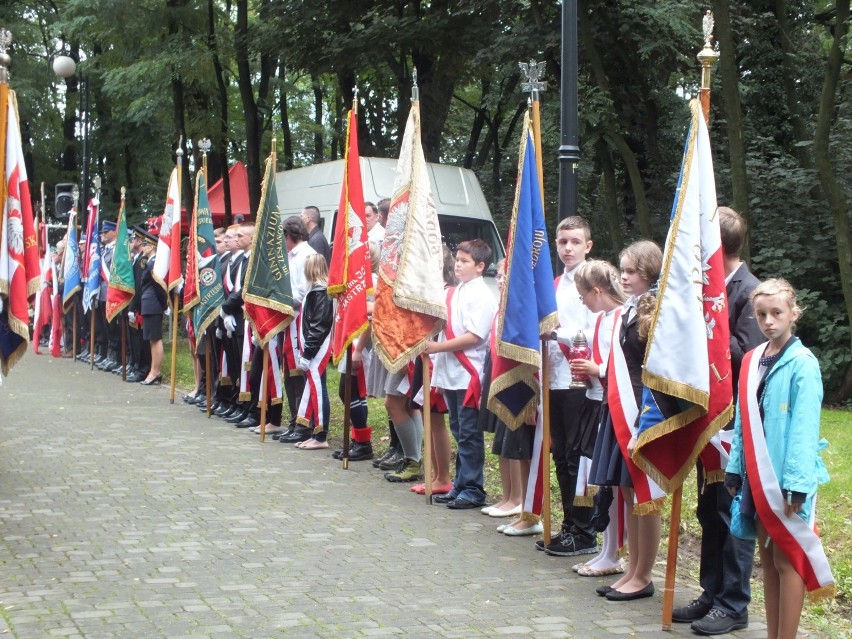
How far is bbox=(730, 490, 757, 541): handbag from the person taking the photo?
549cm

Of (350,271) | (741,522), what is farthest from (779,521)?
(350,271)

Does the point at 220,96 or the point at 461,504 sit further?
the point at 220,96

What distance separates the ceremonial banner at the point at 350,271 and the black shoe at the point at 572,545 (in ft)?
11.4

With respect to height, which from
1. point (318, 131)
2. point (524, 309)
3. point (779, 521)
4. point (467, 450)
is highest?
point (318, 131)

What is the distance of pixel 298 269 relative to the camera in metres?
12.5

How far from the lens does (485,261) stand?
29.8 feet

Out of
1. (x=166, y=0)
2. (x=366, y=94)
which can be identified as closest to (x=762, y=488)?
(x=166, y=0)

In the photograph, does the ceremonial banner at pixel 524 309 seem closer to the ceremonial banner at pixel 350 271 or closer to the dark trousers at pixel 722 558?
the dark trousers at pixel 722 558

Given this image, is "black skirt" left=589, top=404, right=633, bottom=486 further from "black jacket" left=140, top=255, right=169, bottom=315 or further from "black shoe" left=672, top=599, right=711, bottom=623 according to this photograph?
"black jacket" left=140, top=255, right=169, bottom=315

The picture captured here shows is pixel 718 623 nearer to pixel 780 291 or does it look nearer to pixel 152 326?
pixel 780 291

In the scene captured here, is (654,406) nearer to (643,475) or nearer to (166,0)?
(643,475)

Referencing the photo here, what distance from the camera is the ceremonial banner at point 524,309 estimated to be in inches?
304

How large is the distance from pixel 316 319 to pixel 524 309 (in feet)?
14.0

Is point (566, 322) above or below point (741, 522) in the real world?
above
